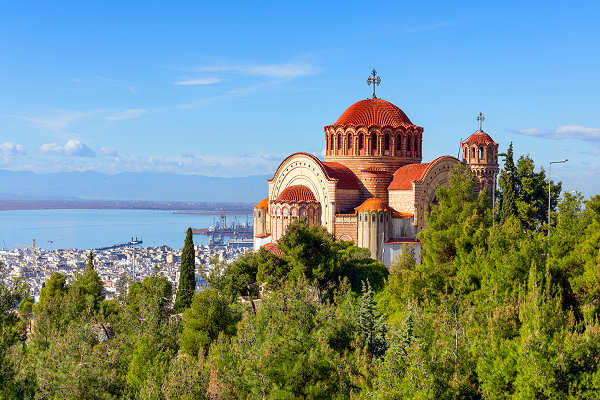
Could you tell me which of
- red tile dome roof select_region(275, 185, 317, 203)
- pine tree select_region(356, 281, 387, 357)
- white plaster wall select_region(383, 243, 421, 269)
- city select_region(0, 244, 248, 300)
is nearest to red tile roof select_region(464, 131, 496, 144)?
white plaster wall select_region(383, 243, 421, 269)

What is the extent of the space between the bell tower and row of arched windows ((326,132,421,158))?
9.42 meters

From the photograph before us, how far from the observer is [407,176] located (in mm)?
35094

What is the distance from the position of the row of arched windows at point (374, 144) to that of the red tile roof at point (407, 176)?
57.3 inches

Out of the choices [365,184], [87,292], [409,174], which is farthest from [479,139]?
[87,292]

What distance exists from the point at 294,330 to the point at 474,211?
9513 mm

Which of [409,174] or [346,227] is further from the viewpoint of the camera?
[409,174]

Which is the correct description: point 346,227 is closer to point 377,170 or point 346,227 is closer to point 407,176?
point 377,170

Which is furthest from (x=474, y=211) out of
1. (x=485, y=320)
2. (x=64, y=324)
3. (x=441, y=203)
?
(x=64, y=324)

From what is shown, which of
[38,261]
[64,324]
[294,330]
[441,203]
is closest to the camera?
[294,330]

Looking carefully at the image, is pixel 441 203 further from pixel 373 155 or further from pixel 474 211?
pixel 373 155

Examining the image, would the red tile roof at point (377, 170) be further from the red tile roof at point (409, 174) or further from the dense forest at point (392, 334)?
the dense forest at point (392, 334)

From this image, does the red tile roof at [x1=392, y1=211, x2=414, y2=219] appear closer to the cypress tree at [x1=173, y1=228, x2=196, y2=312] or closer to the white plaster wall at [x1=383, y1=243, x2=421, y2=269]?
the white plaster wall at [x1=383, y1=243, x2=421, y2=269]

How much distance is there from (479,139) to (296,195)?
1761 centimetres

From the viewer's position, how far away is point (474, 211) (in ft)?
73.9
